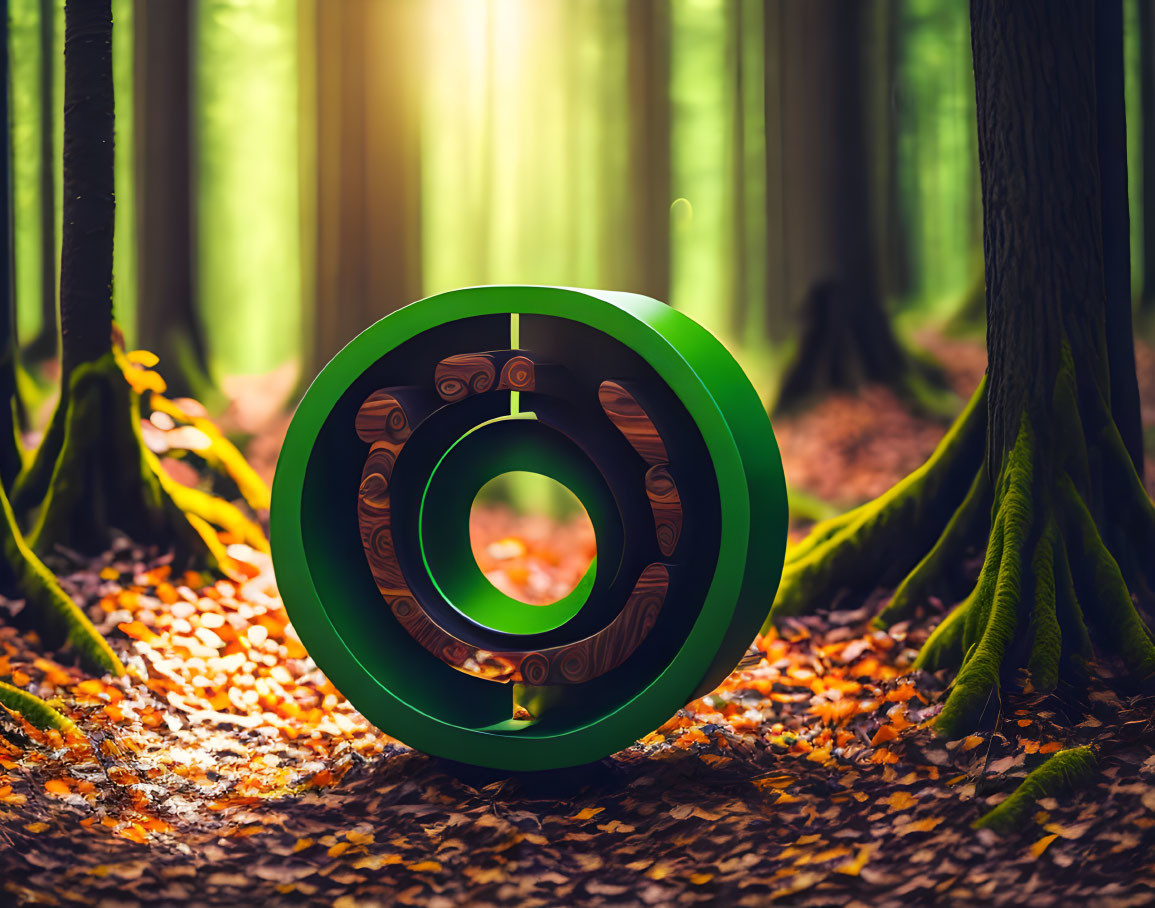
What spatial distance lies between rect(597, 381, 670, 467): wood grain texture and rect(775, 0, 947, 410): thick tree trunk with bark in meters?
5.85

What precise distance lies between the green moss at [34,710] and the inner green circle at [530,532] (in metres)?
4.83

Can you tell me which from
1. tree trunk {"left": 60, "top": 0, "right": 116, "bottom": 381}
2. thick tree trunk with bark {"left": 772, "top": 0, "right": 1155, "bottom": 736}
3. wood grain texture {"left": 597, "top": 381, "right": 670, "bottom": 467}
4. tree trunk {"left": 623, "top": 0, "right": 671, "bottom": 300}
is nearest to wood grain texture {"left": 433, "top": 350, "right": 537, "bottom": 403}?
wood grain texture {"left": 597, "top": 381, "right": 670, "bottom": 467}

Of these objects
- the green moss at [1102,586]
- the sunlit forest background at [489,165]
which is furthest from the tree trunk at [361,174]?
the green moss at [1102,586]

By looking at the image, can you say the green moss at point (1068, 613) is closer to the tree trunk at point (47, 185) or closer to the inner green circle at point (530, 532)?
the inner green circle at point (530, 532)

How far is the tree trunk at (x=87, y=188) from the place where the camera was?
7.20m

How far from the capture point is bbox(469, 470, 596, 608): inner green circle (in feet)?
33.5

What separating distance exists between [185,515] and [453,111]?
19.6 ft

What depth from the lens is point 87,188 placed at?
7223 mm

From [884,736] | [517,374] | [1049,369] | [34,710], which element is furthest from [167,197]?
[884,736]

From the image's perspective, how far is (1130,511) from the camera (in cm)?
583

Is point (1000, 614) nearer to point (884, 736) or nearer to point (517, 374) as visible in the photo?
point (884, 736)

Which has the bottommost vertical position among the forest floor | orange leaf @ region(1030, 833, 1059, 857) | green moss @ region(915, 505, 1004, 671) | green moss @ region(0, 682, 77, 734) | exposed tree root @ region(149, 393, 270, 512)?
the forest floor

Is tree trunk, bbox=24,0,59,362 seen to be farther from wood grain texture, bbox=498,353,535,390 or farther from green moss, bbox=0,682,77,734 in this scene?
wood grain texture, bbox=498,353,535,390

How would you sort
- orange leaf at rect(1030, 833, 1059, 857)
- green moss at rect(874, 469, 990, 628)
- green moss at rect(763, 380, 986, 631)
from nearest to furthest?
orange leaf at rect(1030, 833, 1059, 857) < green moss at rect(874, 469, 990, 628) < green moss at rect(763, 380, 986, 631)
